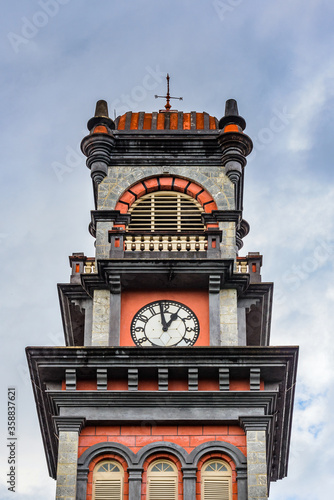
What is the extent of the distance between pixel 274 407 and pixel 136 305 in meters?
5.72

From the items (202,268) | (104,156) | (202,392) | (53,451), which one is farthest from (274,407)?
(104,156)

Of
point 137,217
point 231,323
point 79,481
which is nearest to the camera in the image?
point 79,481

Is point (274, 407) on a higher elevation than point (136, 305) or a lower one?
lower

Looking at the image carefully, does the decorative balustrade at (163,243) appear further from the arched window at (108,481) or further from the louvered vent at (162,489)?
the louvered vent at (162,489)

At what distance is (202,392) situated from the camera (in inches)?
1583

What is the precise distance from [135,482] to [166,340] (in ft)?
16.9

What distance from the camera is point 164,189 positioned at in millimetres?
46812

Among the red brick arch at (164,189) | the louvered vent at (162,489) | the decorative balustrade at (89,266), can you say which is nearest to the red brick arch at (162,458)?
the louvered vent at (162,489)

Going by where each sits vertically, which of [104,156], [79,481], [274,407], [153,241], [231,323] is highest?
[104,156]

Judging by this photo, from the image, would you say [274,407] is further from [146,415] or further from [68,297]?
[68,297]

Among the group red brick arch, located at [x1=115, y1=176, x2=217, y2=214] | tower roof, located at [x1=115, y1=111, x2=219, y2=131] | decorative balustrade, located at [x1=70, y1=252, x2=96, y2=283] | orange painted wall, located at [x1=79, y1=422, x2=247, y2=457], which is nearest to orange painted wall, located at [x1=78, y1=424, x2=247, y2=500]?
orange painted wall, located at [x1=79, y1=422, x2=247, y2=457]

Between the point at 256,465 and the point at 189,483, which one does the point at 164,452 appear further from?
the point at 256,465

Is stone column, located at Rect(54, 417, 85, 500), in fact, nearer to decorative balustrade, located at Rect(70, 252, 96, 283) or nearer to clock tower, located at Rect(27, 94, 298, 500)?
clock tower, located at Rect(27, 94, 298, 500)

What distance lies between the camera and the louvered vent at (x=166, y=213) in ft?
150
